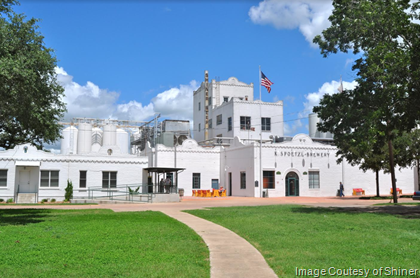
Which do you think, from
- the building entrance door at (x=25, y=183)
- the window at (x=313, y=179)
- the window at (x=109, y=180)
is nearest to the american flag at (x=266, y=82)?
the window at (x=313, y=179)

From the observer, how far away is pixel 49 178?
38.7 meters

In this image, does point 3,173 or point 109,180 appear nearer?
point 3,173

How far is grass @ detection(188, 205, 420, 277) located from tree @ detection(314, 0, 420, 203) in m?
4.83

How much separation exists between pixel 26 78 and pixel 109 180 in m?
26.2

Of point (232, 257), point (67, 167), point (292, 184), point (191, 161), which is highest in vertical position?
point (191, 161)

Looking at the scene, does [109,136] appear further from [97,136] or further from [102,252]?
[102,252]

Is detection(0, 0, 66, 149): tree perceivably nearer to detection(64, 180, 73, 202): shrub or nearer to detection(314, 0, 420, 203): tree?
detection(314, 0, 420, 203): tree

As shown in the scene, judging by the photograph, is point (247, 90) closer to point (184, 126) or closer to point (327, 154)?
point (184, 126)

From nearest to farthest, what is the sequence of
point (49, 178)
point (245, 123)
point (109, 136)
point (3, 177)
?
point (3, 177), point (49, 178), point (245, 123), point (109, 136)

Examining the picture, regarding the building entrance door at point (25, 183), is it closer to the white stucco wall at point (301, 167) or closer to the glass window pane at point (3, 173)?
the glass window pane at point (3, 173)

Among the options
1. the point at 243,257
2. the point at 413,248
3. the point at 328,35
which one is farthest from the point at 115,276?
the point at 328,35

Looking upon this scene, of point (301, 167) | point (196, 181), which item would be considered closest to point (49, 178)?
point (196, 181)

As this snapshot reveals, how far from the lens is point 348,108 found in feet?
69.5

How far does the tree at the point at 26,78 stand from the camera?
50.6 feet
